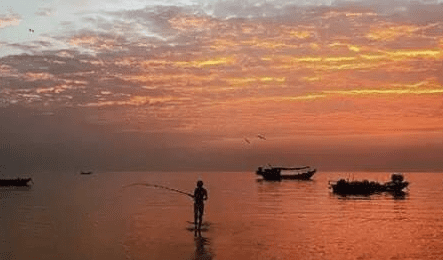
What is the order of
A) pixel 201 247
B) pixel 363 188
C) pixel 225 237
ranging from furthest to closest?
pixel 363 188, pixel 225 237, pixel 201 247

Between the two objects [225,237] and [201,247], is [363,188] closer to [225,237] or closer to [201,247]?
[225,237]

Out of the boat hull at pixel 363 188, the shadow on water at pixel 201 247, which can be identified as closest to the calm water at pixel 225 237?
the shadow on water at pixel 201 247

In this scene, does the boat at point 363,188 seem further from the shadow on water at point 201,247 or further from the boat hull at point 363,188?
the shadow on water at point 201,247

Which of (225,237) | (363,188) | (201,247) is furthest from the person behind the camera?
(363,188)

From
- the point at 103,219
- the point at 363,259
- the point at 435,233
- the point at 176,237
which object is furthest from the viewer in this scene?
the point at 103,219

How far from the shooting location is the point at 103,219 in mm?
38469

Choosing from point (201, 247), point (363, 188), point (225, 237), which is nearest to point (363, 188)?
point (363, 188)

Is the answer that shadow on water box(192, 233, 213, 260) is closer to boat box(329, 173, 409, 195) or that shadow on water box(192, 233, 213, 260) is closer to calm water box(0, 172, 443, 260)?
calm water box(0, 172, 443, 260)

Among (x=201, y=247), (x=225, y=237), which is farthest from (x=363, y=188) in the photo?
(x=201, y=247)

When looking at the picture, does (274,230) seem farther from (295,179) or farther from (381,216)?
(295,179)

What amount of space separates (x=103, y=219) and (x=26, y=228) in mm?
6760

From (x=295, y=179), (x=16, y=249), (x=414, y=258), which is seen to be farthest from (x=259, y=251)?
(x=295, y=179)

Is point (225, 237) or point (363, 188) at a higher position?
point (363, 188)

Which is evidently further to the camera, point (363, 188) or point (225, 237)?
point (363, 188)
